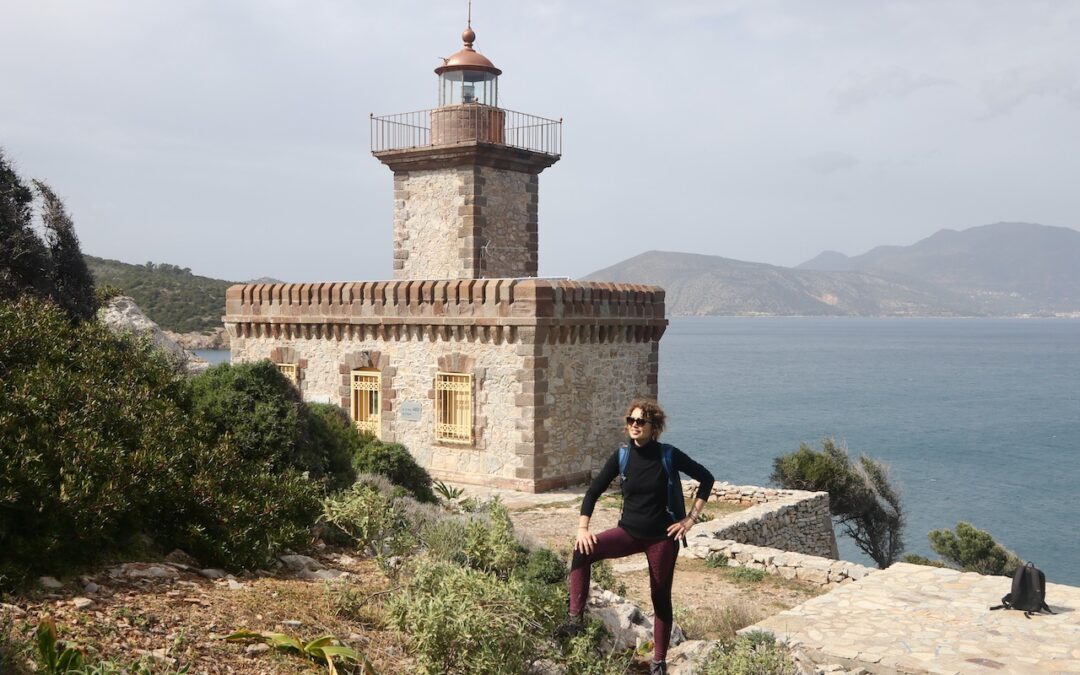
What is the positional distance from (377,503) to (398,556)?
29.6 inches

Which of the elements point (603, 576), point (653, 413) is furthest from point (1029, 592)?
point (653, 413)

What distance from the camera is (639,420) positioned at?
5883 millimetres

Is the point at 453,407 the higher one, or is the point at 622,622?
the point at 453,407

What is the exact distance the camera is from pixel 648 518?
5.87 metres

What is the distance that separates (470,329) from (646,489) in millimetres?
10825

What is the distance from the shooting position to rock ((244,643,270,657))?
519cm

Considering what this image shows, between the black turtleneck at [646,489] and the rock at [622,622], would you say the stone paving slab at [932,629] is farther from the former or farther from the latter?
the black turtleneck at [646,489]

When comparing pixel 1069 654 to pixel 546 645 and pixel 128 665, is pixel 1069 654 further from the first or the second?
pixel 128 665

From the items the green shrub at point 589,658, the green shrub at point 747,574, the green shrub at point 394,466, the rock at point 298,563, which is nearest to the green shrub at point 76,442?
the rock at point 298,563

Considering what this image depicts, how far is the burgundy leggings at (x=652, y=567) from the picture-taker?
589cm

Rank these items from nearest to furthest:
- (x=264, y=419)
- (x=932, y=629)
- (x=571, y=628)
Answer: (x=571, y=628) < (x=932, y=629) < (x=264, y=419)

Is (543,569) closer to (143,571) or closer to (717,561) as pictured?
(143,571)

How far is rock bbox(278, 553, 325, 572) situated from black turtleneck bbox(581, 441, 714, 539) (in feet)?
→ 7.62

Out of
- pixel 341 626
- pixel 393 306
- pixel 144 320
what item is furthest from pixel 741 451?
pixel 341 626
